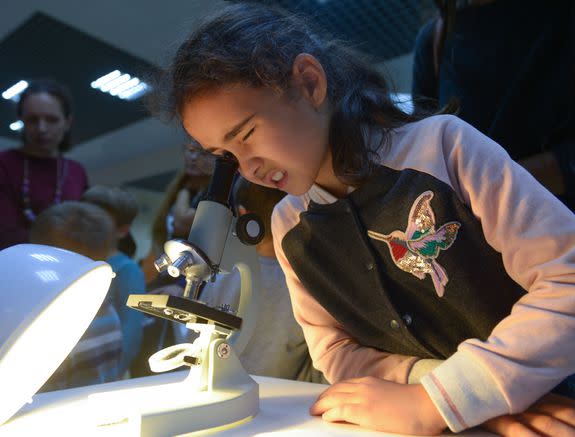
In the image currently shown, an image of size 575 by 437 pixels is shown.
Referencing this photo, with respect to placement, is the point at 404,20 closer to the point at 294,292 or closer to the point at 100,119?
the point at 100,119

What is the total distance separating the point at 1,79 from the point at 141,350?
3.45ft

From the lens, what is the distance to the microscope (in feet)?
2.29

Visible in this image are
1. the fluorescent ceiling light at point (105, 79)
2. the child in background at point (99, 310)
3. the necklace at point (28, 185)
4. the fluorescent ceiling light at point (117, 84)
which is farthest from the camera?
the fluorescent ceiling light at point (105, 79)

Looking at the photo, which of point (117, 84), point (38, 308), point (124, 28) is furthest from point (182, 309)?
point (124, 28)

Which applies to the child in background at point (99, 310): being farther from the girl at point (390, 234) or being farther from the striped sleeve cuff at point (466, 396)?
the striped sleeve cuff at point (466, 396)

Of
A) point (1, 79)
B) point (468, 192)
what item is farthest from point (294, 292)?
point (1, 79)

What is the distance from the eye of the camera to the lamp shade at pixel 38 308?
A: 635 millimetres

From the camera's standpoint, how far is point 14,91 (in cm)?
186

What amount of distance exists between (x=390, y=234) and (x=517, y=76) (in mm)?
511

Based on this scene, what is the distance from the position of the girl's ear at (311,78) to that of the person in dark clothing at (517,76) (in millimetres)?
244

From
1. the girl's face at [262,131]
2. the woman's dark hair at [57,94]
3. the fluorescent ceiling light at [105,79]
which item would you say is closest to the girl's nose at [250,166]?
the girl's face at [262,131]

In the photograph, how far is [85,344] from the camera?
4.14ft

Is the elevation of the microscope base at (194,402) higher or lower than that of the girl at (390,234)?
lower

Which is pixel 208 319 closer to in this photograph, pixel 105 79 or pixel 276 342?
pixel 276 342
